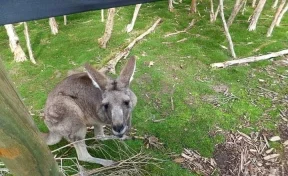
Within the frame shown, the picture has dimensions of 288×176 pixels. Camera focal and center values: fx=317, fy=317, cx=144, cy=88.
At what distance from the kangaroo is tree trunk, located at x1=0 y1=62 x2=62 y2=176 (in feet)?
3.49

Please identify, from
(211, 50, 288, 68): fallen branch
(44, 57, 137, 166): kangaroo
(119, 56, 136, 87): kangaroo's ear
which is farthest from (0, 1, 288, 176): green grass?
(119, 56, 136, 87): kangaroo's ear

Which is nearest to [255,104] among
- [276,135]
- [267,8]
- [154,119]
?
[276,135]

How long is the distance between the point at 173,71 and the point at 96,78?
1688mm

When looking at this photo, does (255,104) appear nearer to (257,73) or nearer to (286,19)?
(257,73)

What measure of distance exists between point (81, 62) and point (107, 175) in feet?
6.82

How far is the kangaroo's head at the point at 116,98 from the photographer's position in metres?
2.27

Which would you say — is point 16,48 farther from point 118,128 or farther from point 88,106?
point 118,128

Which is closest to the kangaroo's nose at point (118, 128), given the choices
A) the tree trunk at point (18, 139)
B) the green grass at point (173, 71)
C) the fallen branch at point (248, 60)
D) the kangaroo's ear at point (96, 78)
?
the kangaroo's ear at point (96, 78)

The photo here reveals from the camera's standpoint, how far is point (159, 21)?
4879 millimetres

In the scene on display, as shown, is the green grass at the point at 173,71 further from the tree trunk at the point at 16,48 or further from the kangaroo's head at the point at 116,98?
the kangaroo's head at the point at 116,98

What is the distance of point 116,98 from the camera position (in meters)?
2.35

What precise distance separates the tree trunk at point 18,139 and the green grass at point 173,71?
1.64 meters

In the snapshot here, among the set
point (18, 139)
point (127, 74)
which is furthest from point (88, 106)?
point (18, 139)

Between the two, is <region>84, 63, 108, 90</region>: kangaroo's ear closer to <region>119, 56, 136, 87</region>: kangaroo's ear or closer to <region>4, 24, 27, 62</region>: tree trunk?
<region>119, 56, 136, 87</region>: kangaroo's ear
